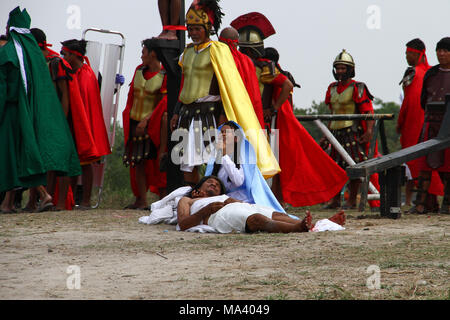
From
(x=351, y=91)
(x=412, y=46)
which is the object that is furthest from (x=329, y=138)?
(x=412, y=46)

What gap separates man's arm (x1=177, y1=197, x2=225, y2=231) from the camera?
613 cm

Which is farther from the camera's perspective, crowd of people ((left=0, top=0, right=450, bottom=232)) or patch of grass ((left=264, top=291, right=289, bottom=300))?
crowd of people ((left=0, top=0, right=450, bottom=232))

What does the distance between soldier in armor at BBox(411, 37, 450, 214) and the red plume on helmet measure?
5.67 feet

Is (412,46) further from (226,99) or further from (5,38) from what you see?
(5,38)

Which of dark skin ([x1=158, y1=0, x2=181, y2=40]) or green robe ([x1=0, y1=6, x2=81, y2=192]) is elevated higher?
dark skin ([x1=158, y1=0, x2=181, y2=40])

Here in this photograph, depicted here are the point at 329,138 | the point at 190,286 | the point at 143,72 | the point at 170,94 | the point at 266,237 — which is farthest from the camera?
the point at 329,138

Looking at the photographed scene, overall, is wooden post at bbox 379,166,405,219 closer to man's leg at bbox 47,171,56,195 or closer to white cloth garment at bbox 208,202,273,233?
white cloth garment at bbox 208,202,273,233

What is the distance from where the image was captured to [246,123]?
7336 mm

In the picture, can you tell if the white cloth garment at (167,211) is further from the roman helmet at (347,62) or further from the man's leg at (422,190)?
the roman helmet at (347,62)

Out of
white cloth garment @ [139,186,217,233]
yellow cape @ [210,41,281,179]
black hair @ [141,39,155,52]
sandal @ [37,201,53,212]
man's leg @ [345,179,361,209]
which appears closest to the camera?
white cloth garment @ [139,186,217,233]

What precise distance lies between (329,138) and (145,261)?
5227 millimetres

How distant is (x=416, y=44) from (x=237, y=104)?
281 cm

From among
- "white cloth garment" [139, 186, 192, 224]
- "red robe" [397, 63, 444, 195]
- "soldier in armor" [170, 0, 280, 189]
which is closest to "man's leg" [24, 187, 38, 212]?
"soldier in armor" [170, 0, 280, 189]

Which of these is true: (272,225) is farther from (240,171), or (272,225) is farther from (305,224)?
(240,171)
